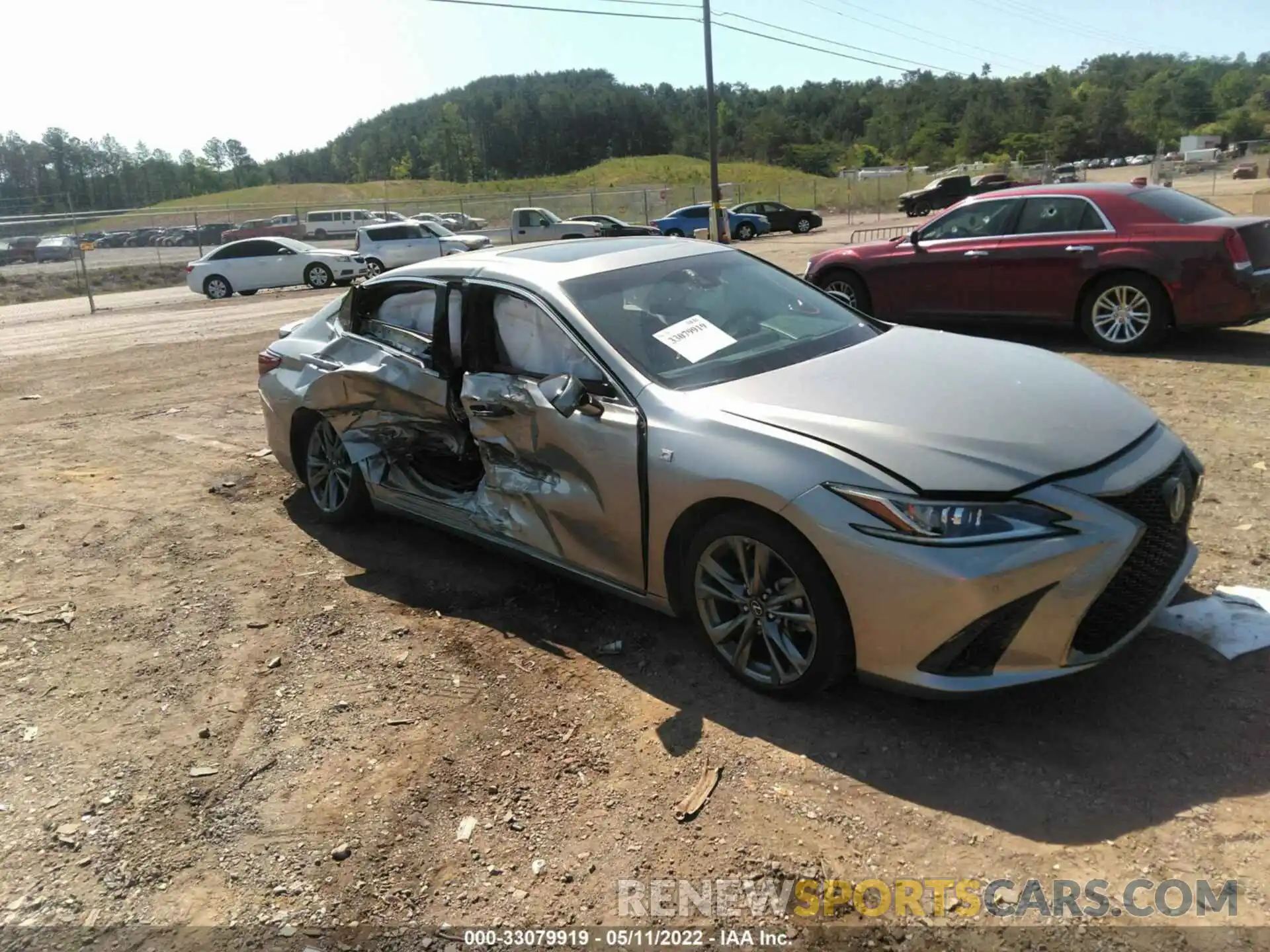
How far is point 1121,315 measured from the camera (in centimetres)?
872

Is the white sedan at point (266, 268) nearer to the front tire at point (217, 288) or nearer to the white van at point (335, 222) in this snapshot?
the front tire at point (217, 288)

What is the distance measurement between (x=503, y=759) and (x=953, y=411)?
6.65 feet

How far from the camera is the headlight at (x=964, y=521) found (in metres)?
2.92

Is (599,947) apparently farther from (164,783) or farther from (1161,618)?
(1161,618)

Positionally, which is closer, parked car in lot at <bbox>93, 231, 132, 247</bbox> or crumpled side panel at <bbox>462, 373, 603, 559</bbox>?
crumpled side panel at <bbox>462, 373, 603, 559</bbox>

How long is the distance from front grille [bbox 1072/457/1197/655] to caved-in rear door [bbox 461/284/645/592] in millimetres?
1650

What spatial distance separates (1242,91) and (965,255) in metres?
155

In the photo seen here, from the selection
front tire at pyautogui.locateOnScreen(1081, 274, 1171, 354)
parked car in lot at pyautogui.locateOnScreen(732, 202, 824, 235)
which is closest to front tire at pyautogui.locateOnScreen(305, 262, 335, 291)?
parked car in lot at pyautogui.locateOnScreen(732, 202, 824, 235)

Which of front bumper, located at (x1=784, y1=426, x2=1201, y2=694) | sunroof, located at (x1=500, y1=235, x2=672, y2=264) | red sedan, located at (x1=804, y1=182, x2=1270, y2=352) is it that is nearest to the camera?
front bumper, located at (x1=784, y1=426, x2=1201, y2=694)

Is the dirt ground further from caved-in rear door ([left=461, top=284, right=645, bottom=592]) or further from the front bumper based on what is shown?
caved-in rear door ([left=461, top=284, right=645, bottom=592])

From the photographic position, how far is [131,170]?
88250 mm

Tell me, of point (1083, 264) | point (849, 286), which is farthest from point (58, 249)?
point (1083, 264)

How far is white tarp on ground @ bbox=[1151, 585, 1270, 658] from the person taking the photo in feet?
11.9

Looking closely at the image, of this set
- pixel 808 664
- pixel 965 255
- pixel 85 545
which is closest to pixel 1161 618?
pixel 808 664
